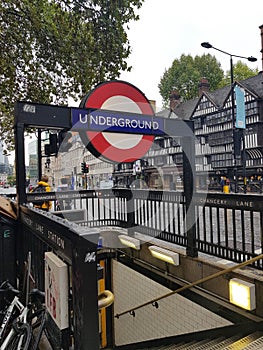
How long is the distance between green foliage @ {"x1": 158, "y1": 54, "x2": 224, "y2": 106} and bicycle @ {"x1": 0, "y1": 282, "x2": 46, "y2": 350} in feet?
176

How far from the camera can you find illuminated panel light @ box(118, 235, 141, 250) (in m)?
5.72

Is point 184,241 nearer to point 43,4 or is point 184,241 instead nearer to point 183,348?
point 183,348

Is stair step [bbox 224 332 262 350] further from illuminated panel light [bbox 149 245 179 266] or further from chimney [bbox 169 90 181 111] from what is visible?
chimney [bbox 169 90 181 111]

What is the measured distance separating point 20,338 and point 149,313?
3.86 metres

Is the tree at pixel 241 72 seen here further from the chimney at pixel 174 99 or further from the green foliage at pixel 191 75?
the chimney at pixel 174 99

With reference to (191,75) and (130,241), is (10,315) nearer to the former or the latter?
(130,241)

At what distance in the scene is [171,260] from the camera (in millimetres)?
4715

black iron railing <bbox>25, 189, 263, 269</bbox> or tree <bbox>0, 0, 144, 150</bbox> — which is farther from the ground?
tree <bbox>0, 0, 144, 150</bbox>

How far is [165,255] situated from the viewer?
4812 millimetres

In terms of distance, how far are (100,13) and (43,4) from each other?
6.35 feet

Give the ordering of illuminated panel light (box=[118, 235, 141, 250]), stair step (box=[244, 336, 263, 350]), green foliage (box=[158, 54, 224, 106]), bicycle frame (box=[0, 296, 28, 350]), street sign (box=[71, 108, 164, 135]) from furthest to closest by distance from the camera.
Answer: green foliage (box=[158, 54, 224, 106]) → illuminated panel light (box=[118, 235, 141, 250]) → street sign (box=[71, 108, 164, 135]) → stair step (box=[244, 336, 263, 350]) → bicycle frame (box=[0, 296, 28, 350])

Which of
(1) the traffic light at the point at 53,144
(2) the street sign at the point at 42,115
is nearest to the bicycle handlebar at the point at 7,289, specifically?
(2) the street sign at the point at 42,115

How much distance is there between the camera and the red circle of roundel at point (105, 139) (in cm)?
400

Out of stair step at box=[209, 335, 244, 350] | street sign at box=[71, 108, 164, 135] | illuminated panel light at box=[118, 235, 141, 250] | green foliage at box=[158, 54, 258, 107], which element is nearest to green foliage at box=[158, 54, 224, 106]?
green foliage at box=[158, 54, 258, 107]
